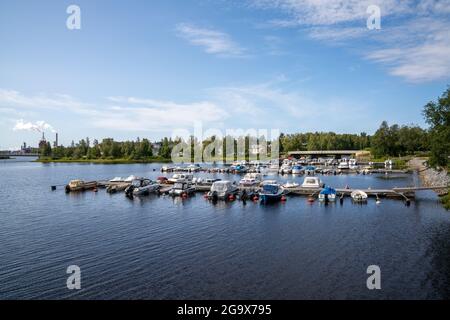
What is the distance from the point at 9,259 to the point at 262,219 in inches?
1061

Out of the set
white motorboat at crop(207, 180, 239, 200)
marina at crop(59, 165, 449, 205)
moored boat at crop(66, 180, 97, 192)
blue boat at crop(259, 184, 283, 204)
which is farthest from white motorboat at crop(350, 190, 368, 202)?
moored boat at crop(66, 180, 97, 192)

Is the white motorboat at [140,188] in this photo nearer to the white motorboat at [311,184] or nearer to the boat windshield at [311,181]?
the white motorboat at [311,184]

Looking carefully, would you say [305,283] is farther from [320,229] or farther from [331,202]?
[331,202]

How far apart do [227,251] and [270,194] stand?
26.7 metres

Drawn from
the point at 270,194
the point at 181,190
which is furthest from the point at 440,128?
the point at 181,190

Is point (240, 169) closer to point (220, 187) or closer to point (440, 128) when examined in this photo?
point (220, 187)

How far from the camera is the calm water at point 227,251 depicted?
80.8 ft

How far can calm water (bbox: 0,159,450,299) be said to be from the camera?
2462cm

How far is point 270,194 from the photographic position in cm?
5819

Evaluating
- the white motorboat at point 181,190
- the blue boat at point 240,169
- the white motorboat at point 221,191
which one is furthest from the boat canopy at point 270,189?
the blue boat at point 240,169

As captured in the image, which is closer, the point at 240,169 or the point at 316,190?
the point at 316,190

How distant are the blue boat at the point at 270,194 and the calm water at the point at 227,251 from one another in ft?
8.12

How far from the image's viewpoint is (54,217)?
48.6 m

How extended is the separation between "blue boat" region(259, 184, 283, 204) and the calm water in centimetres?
247
